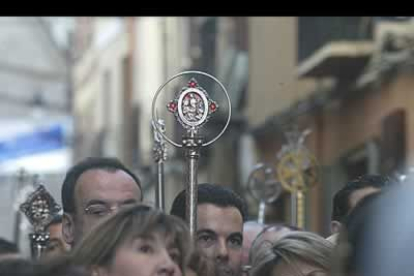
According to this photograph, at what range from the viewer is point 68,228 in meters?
7.29

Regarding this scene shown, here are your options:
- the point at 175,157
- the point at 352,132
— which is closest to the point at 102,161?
the point at 352,132

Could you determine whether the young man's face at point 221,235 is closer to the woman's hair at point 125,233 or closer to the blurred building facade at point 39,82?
the woman's hair at point 125,233

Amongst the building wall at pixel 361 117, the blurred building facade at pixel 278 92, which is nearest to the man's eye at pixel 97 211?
the blurred building facade at pixel 278 92

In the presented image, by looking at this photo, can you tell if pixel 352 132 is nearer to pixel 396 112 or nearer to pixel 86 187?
pixel 396 112

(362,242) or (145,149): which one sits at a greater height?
(362,242)

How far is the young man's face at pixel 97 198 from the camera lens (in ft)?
23.5

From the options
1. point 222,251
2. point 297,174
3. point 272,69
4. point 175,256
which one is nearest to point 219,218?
point 222,251

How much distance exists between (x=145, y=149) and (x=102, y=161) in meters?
29.4

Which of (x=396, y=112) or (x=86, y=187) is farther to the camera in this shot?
(x=396, y=112)

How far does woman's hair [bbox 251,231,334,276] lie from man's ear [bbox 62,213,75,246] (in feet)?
3.66

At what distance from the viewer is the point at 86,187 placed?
7375 millimetres

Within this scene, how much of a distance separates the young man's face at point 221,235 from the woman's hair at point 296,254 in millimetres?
550

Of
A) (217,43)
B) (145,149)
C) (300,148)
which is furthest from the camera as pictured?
(145,149)

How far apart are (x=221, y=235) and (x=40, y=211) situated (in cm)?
123
